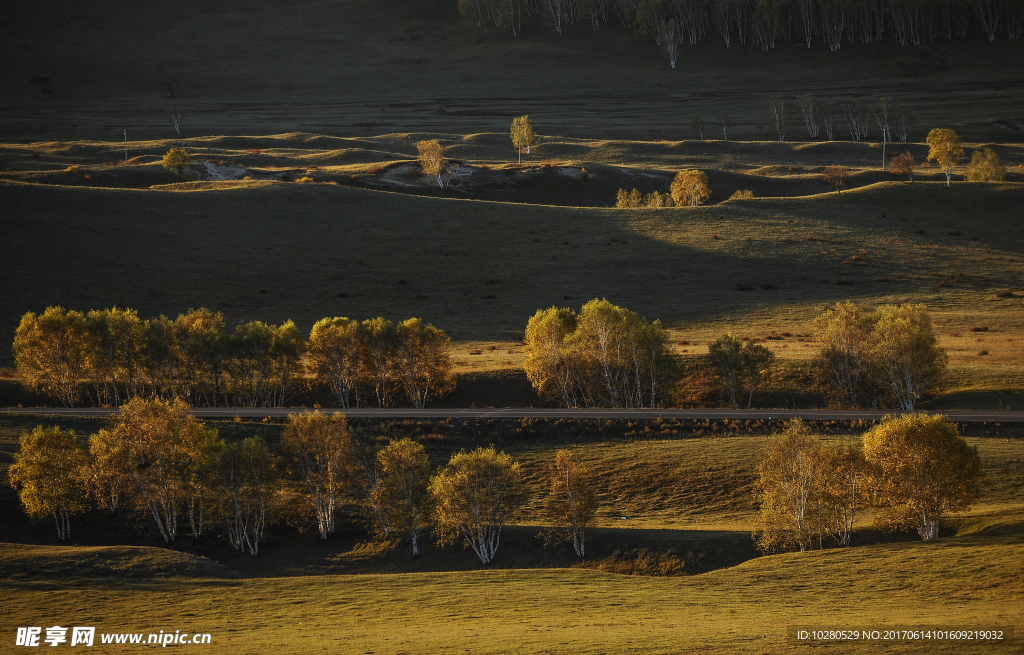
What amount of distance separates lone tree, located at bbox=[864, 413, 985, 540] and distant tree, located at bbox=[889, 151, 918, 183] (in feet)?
351

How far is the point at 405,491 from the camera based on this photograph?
41.9m

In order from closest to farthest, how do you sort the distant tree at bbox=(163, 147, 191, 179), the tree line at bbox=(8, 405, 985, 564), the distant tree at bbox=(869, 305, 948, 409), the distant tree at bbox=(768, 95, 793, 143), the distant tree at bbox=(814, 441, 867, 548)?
the tree line at bbox=(8, 405, 985, 564)
the distant tree at bbox=(814, 441, 867, 548)
the distant tree at bbox=(869, 305, 948, 409)
the distant tree at bbox=(163, 147, 191, 179)
the distant tree at bbox=(768, 95, 793, 143)

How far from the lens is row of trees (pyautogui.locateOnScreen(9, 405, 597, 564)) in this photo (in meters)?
40.5

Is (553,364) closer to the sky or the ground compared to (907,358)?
closer to the sky

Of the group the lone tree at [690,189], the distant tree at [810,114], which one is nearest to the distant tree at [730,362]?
the lone tree at [690,189]

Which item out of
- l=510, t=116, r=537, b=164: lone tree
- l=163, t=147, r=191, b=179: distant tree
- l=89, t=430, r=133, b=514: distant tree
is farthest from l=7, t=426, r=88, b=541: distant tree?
l=510, t=116, r=537, b=164: lone tree

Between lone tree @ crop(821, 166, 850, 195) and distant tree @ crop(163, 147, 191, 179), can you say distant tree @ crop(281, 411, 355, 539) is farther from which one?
lone tree @ crop(821, 166, 850, 195)

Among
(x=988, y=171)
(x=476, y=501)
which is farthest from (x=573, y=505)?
(x=988, y=171)

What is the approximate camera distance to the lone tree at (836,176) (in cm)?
13012

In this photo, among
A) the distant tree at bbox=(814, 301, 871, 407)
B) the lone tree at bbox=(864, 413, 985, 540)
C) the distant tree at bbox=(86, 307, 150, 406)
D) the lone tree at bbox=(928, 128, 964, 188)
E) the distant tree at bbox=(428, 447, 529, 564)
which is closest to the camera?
the lone tree at bbox=(864, 413, 985, 540)

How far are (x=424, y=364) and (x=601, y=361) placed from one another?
573 inches

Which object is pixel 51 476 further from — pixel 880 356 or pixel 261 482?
pixel 880 356

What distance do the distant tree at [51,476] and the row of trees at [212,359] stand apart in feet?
66.2

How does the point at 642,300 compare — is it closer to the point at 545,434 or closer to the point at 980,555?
the point at 545,434
